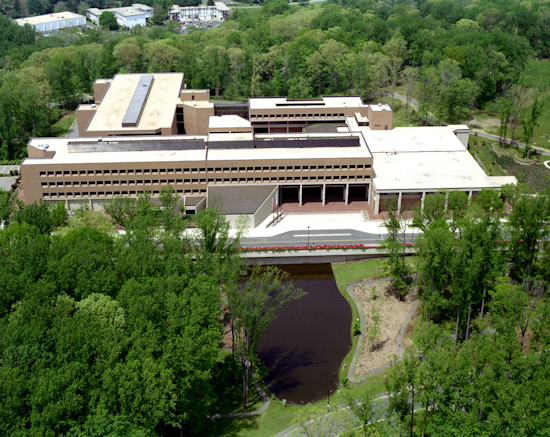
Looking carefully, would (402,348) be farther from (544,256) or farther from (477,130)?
(477,130)

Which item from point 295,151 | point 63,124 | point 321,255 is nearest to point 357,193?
point 295,151

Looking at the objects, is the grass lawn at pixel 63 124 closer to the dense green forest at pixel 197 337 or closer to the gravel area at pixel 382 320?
the dense green forest at pixel 197 337

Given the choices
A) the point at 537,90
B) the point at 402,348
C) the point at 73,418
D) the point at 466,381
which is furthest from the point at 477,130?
the point at 73,418

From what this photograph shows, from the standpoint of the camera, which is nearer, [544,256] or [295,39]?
[544,256]

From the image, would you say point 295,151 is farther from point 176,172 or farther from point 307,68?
point 307,68

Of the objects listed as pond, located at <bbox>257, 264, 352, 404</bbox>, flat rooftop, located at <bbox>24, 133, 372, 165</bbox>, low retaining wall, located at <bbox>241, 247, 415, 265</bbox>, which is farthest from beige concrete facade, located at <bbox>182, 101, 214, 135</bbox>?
pond, located at <bbox>257, 264, 352, 404</bbox>

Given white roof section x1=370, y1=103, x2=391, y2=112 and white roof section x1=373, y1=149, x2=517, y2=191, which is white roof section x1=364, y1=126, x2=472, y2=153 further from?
white roof section x1=370, y1=103, x2=391, y2=112
